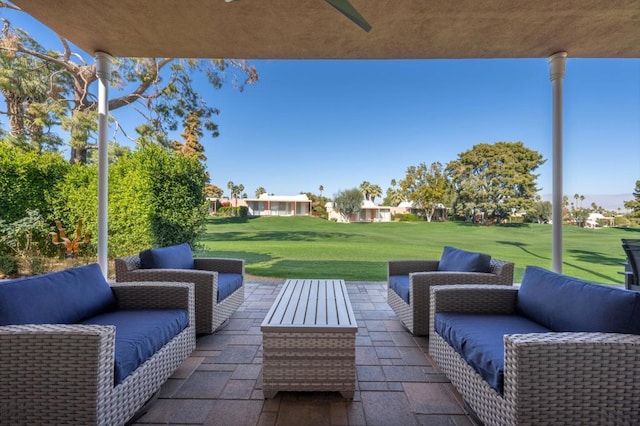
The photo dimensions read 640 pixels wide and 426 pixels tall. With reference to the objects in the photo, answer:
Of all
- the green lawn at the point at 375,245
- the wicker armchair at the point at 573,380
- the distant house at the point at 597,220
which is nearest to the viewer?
Result: the wicker armchair at the point at 573,380

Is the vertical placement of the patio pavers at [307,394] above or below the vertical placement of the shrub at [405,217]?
below

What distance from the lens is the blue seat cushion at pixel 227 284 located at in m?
Answer: 2.95

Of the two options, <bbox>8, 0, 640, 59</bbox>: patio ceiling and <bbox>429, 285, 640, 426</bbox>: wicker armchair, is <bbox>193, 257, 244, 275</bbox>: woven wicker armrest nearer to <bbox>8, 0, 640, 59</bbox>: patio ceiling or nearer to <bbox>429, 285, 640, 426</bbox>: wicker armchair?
<bbox>8, 0, 640, 59</bbox>: patio ceiling

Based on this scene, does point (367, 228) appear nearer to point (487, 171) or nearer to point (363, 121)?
point (363, 121)

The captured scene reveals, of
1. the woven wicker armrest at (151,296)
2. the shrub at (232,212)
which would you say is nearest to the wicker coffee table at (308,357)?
the woven wicker armrest at (151,296)

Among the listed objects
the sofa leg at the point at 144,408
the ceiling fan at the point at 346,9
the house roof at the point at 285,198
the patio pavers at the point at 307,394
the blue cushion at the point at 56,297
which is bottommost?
the patio pavers at the point at 307,394

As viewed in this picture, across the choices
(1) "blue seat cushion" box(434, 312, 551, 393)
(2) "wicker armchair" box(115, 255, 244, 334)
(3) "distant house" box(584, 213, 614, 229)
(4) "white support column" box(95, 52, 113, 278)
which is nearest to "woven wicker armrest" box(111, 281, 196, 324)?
(2) "wicker armchair" box(115, 255, 244, 334)

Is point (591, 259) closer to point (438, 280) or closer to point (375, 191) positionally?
point (438, 280)

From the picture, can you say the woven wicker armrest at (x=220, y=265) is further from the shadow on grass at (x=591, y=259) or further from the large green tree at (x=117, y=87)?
the shadow on grass at (x=591, y=259)

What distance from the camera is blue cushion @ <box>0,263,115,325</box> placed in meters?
1.49

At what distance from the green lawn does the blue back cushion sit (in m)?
2.20

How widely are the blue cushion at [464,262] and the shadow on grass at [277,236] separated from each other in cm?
1105

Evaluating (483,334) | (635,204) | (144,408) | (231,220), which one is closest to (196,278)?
(144,408)

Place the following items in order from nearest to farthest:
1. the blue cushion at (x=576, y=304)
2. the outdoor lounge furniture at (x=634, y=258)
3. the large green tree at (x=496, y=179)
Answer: the blue cushion at (x=576, y=304), the outdoor lounge furniture at (x=634, y=258), the large green tree at (x=496, y=179)
